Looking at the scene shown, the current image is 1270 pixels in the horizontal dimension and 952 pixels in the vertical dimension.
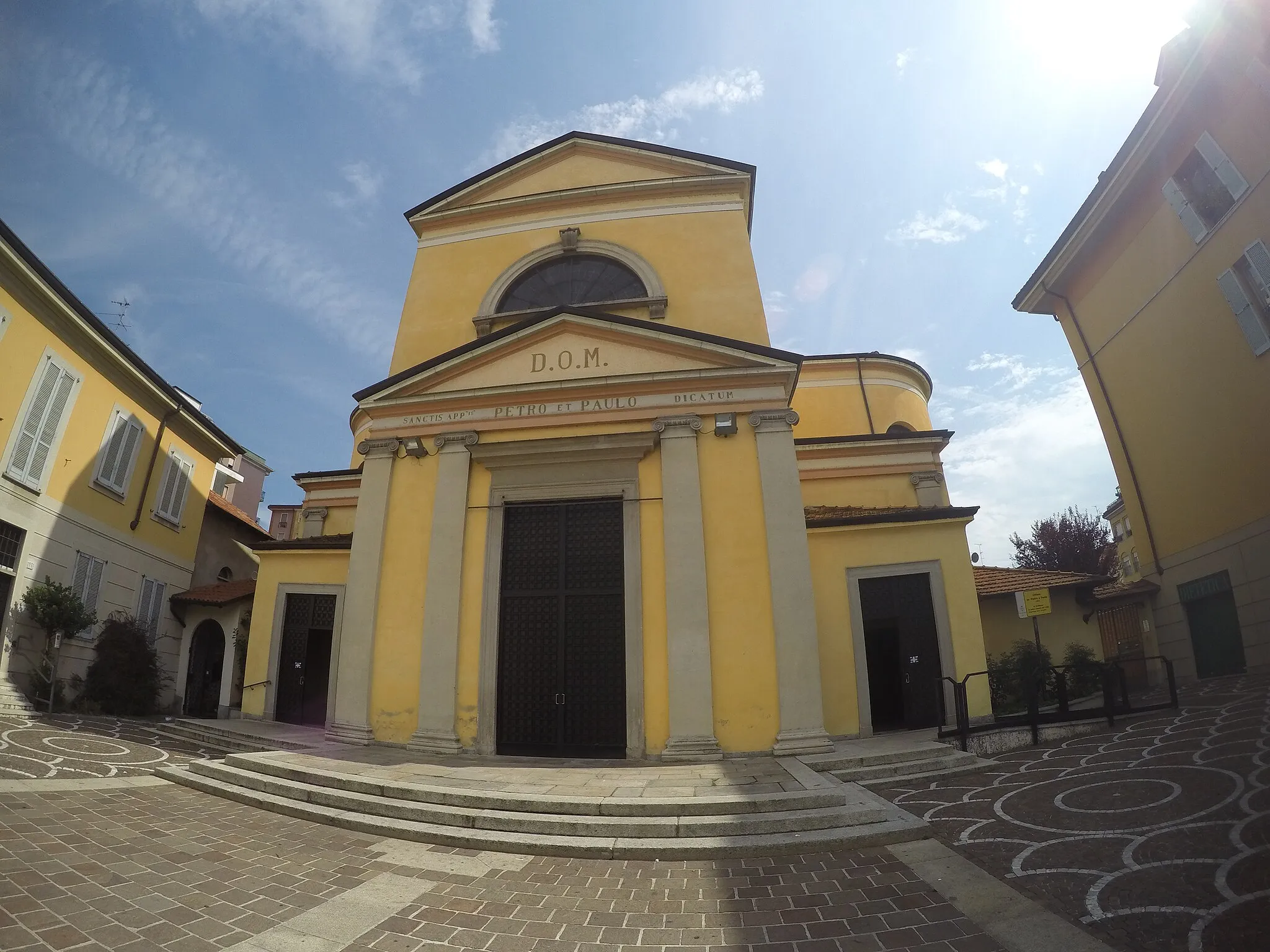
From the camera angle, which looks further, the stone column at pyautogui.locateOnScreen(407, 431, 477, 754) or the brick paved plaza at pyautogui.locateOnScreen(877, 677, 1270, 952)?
the stone column at pyautogui.locateOnScreen(407, 431, 477, 754)

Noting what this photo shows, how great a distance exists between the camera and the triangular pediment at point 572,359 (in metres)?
9.70

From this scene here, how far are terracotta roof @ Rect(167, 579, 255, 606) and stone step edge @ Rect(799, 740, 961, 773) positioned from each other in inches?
513

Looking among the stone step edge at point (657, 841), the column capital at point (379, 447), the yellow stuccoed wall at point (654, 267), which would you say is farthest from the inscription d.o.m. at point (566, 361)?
the stone step edge at point (657, 841)

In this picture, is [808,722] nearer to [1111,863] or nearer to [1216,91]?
[1111,863]

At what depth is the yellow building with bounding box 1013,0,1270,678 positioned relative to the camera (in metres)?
2.38

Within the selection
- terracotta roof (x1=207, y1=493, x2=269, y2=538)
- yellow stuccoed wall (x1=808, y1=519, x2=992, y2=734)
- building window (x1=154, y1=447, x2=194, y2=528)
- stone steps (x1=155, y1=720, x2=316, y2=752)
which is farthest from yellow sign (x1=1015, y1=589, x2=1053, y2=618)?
terracotta roof (x1=207, y1=493, x2=269, y2=538)

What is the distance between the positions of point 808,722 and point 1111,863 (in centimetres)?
479

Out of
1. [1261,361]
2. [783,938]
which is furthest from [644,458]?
[1261,361]

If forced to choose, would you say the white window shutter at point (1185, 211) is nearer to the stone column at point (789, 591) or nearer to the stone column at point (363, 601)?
the stone column at point (789, 591)

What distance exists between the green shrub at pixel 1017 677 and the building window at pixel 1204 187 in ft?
31.5

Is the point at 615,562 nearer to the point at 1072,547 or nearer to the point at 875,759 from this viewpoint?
the point at 875,759

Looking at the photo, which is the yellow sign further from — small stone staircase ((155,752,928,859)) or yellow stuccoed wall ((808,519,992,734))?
small stone staircase ((155,752,928,859))

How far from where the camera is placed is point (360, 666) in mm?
9180

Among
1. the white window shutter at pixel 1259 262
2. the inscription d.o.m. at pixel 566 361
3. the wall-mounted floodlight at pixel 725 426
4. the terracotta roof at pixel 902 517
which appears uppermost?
the inscription d.o.m. at pixel 566 361
